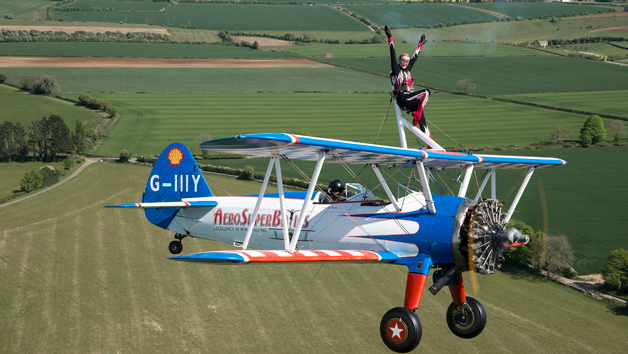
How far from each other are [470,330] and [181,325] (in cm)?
2181

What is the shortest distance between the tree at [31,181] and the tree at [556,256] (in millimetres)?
51454

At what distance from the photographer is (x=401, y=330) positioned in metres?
14.1

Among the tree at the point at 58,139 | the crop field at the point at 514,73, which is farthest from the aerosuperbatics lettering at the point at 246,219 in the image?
the crop field at the point at 514,73

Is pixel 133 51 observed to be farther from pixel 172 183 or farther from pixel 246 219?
pixel 246 219

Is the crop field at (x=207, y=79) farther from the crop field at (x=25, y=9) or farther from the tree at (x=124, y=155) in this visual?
the crop field at (x=25, y=9)

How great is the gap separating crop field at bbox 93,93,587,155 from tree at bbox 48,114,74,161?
4.64 m

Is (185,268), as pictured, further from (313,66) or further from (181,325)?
(313,66)

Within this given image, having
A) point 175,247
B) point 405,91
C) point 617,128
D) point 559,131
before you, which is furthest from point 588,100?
point 175,247

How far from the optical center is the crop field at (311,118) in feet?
247

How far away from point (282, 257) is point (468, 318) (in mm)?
6280

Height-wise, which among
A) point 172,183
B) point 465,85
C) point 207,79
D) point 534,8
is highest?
point 534,8

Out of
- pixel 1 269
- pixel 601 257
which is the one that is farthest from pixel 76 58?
pixel 601 257

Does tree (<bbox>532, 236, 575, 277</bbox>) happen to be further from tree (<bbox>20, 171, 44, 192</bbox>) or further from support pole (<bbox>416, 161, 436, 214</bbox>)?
tree (<bbox>20, 171, 44, 192</bbox>)

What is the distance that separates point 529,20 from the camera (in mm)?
145000
